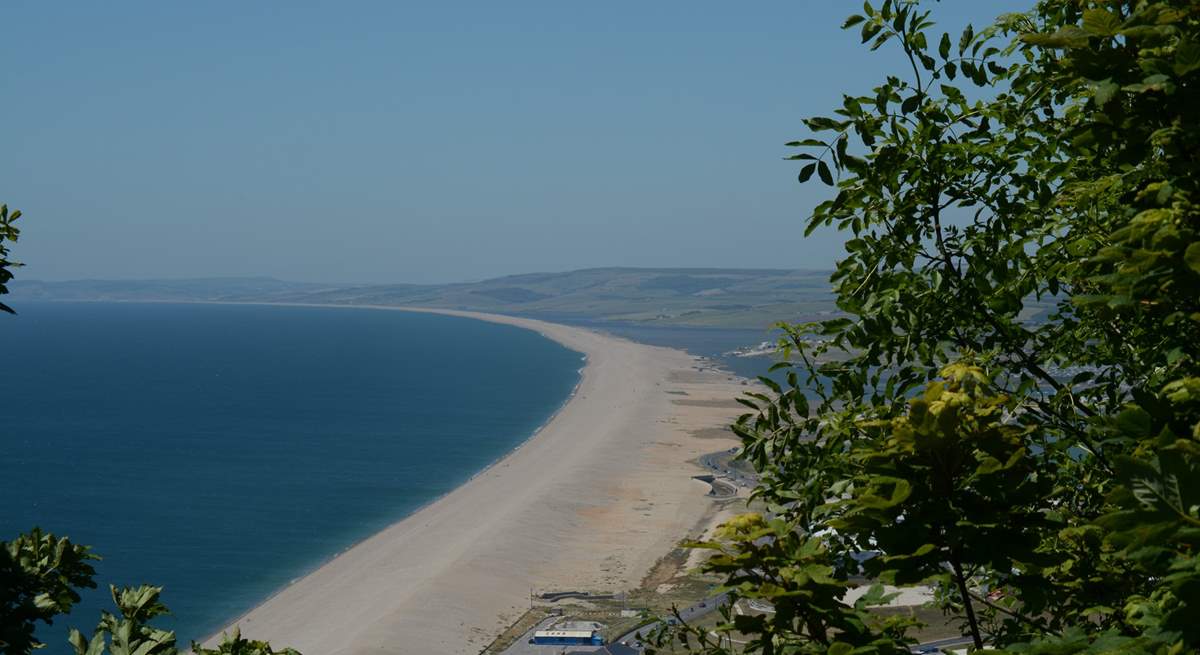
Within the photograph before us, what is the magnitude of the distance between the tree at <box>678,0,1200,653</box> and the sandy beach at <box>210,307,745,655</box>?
43147 millimetres

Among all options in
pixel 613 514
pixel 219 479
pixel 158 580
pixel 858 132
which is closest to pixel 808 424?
pixel 858 132

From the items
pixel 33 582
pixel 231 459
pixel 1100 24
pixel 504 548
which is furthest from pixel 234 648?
pixel 231 459

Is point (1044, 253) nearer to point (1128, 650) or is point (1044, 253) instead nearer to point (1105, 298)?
point (1105, 298)

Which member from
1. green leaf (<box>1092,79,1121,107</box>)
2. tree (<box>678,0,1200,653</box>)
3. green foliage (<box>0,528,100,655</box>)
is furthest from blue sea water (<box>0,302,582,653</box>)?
green leaf (<box>1092,79,1121,107</box>)

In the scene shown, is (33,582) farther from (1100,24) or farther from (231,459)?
(231,459)

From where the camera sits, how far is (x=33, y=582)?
24.4ft

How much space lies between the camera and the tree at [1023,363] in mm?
3551

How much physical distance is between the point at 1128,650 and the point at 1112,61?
2520 mm

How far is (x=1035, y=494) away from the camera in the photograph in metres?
4.16

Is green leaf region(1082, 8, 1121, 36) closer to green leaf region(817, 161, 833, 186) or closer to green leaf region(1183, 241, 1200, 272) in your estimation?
green leaf region(1183, 241, 1200, 272)

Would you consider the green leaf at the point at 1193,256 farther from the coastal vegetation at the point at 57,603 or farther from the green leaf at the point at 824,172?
the coastal vegetation at the point at 57,603

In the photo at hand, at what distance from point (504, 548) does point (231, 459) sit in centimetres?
4203

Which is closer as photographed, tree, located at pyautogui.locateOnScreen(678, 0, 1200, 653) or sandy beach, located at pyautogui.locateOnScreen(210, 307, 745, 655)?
tree, located at pyautogui.locateOnScreen(678, 0, 1200, 653)

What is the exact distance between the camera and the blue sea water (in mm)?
62781
